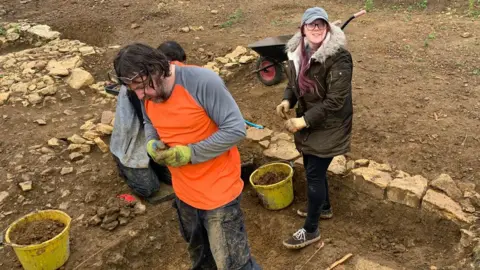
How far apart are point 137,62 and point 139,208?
234 cm

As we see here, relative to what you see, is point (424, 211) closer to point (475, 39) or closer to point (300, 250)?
point (300, 250)

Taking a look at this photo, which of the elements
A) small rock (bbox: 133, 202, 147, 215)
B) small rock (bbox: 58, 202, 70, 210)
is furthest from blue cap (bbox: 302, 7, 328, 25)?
small rock (bbox: 58, 202, 70, 210)

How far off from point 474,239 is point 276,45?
311cm

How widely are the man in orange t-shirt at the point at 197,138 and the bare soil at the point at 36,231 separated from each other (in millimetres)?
1331

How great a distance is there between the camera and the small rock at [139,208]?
423 centimetres

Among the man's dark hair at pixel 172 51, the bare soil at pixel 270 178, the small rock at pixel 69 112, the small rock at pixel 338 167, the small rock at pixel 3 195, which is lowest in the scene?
the bare soil at pixel 270 178

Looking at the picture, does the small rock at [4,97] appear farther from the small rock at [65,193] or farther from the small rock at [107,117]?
the small rock at [65,193]

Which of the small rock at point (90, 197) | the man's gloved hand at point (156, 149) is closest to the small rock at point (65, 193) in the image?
the small rock at point (90, 197)

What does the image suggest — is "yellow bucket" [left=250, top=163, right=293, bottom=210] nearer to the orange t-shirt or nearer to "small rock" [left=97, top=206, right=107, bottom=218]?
"small rock" [left=97, top=206, right=107, bottom=218]

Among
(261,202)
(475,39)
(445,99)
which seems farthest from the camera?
(475,39)

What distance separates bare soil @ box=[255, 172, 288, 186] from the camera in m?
4.39

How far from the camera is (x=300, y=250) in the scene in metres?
3.84

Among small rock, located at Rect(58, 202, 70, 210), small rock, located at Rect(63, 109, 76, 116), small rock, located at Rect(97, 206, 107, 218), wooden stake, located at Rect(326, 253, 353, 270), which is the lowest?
wooden stake, located at Rect(326, 253, 353, 270)

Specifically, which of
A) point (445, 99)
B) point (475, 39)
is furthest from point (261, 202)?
point (475, 39)
